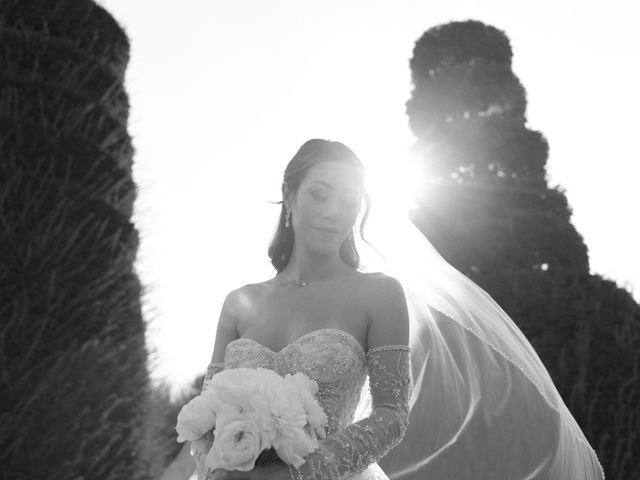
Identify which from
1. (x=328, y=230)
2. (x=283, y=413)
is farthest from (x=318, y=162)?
(x=283, y=413)

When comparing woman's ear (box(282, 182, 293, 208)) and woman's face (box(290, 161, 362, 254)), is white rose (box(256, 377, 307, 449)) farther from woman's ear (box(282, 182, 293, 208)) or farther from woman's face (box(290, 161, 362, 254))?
woman's ear (box(282, 182, 293, 208))

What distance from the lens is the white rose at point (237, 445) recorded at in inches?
104

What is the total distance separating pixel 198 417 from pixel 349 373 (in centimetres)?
79

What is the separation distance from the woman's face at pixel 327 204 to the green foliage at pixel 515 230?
6.60 metres

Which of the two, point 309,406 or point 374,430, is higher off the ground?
point 309,406

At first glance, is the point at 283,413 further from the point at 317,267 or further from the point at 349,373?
the point at 317,267

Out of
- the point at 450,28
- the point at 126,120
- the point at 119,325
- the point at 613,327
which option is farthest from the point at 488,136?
the point at 119,325

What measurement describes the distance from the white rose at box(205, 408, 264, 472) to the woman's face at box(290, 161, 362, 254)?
3.84 feet

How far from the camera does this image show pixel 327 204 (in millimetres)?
3613

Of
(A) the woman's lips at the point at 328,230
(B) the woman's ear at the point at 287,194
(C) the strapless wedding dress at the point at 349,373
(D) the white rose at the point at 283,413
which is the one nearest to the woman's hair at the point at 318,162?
(B) the woman's ear at the point at 287,194

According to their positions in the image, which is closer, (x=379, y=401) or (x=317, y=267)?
(x=379, y=401)

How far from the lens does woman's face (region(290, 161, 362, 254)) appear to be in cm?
362

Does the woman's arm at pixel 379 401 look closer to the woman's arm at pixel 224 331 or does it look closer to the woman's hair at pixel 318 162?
the woman's hair at pixel 318 162

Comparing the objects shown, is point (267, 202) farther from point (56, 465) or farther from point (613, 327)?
point (613, 327)
